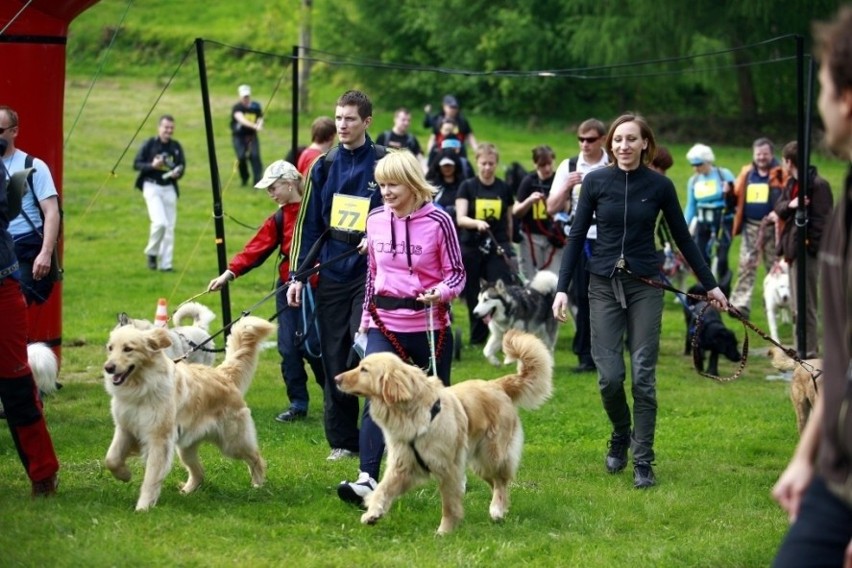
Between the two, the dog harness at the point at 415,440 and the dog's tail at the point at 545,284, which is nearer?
the dog harness at the point at 415,440

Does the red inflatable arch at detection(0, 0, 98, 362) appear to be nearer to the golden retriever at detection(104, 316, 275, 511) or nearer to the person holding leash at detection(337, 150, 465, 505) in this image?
the golden retriever at detection(104, 316, 275, 511)

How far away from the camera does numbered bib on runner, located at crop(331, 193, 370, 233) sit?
759cm

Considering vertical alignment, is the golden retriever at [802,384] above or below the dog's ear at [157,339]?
below

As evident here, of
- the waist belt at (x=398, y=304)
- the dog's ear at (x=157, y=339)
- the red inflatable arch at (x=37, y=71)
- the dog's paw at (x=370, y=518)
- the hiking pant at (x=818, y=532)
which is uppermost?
the red inflatable arch at (x=37, y=71)

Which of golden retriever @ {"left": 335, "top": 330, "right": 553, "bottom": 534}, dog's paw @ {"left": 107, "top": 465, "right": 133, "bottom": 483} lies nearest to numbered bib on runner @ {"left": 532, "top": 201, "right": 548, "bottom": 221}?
golden retriever @ {"left": 335, "top": 330, "right": 553, "bottom": 534}

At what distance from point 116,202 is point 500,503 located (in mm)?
19786

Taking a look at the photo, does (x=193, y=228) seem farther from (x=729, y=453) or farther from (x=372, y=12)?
(x=372, y=12)

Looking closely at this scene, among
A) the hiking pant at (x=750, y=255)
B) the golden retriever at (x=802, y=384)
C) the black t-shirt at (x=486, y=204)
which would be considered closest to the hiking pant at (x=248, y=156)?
the hiking pant at (x=750, y=255)

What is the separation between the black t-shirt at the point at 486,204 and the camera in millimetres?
13492

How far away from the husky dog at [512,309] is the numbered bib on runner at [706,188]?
12.0ft

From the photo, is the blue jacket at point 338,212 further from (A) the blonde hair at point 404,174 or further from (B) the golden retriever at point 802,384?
(B) the golden retriever at point 802,384

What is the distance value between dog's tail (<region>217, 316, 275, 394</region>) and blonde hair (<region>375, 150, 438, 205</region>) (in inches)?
60.4

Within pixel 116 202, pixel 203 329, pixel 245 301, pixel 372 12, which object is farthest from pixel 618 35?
pixel 203 329

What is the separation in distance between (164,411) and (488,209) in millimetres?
7159
